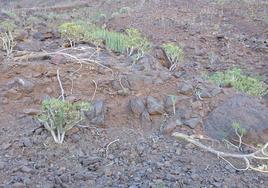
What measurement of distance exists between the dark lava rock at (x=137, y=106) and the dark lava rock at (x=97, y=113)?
0.79 feet

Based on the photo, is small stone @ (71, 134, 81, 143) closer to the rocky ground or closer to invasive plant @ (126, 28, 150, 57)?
the rocky ground

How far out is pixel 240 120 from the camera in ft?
13.4

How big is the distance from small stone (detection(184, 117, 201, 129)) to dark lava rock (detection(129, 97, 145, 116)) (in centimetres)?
41

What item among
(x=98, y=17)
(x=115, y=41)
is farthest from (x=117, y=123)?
(x=98, y=17)

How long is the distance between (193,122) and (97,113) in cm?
83

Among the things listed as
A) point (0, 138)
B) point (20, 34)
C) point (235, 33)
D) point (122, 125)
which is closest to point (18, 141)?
point (0, 138)

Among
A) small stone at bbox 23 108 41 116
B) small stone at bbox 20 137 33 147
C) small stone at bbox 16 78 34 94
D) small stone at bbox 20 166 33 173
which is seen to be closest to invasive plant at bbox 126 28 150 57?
small stone at bbox 16 78 34 94

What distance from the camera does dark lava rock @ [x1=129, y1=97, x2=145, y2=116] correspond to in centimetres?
412

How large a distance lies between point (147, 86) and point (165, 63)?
1580 millimetres

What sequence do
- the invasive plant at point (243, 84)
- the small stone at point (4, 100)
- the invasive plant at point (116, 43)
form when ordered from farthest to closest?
1. the invasive plant at point (116, 43)
2. the invasive plant at point (243, 84)
3. the small stone at point (4, 100)

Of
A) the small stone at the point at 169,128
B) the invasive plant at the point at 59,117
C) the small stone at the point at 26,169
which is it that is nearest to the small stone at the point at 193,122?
the small stone at the point at 169,128

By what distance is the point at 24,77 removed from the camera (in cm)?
448

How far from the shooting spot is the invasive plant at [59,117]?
3.58m

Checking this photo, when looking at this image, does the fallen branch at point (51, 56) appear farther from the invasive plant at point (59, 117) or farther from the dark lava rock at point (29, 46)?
the invasive plant at point (59, 117)
